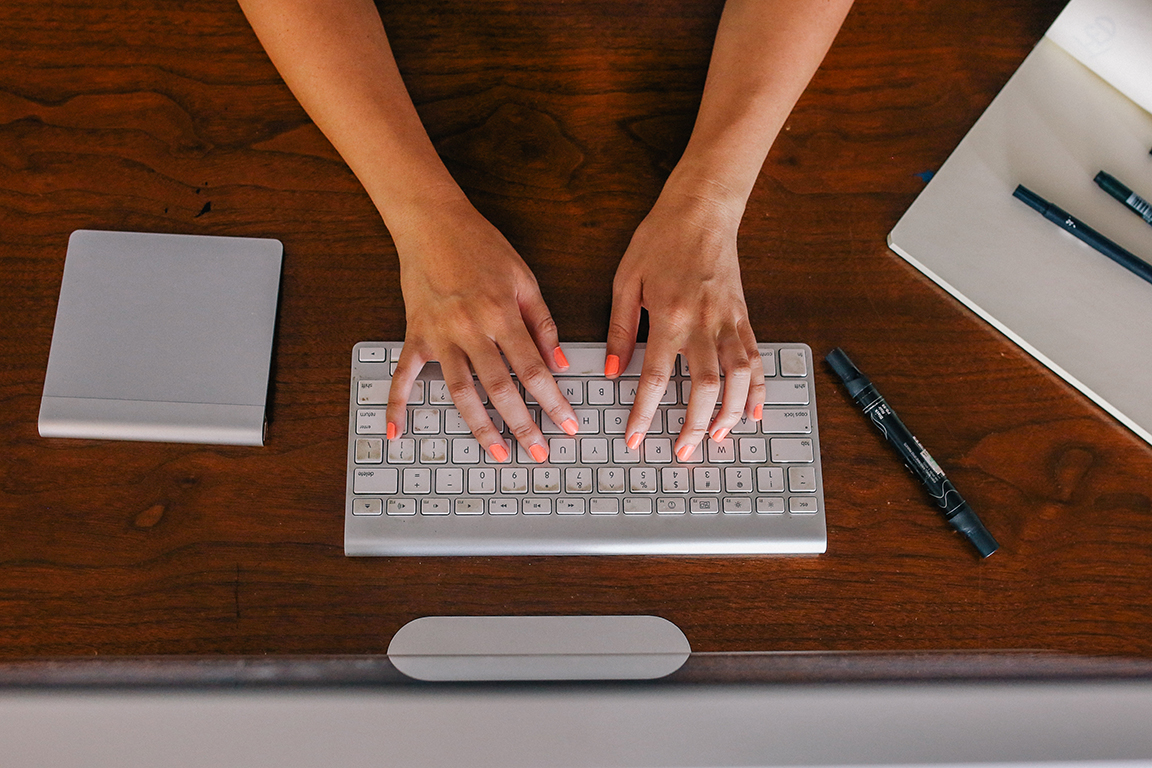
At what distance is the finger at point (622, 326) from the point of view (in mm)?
609

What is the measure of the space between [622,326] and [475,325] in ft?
0.38

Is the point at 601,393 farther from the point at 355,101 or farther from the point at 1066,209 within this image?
the point at 1066,209

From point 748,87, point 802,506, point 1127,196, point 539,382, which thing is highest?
point 748,87

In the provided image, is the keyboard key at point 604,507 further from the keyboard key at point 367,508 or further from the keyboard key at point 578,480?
the keyboard key at point 367,508

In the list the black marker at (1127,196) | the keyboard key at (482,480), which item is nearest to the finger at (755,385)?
the keyboard key at (482,480)

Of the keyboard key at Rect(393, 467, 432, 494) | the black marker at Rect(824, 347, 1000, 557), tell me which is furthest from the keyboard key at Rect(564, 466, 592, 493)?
the black marker at Rect(824, 347, 1000, 557)

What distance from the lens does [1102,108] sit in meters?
0.69

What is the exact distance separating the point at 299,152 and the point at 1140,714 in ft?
2.51

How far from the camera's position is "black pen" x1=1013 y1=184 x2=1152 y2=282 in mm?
633

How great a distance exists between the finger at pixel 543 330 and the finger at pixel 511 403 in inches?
0.6

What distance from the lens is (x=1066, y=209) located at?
2.15 ft

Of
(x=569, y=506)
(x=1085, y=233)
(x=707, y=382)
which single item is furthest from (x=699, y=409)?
(x=1085, y=233)

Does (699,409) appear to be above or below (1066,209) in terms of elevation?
below

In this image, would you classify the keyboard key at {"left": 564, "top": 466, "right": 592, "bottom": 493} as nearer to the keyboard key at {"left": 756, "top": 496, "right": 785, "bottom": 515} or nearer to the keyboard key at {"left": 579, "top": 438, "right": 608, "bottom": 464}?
the keyboard key at {"left": 579, "top": 438, "right": 608, "bottom": 464}
